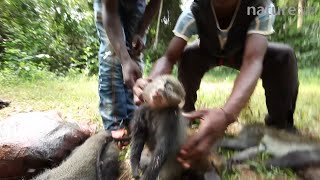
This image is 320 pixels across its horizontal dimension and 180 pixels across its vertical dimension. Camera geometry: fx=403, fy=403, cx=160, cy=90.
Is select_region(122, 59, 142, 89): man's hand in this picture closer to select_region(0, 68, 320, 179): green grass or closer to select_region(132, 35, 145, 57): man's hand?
select_region(132, 35, 145, 57): man's hand

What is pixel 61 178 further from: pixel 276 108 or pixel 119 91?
pixel 276 108

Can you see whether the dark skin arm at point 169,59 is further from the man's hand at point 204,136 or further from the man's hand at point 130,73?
the man's hand at point 204,136

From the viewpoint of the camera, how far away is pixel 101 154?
3197 millimetres

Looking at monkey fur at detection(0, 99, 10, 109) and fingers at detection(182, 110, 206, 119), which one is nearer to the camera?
fingers at detection(182, 110, 206, 119)

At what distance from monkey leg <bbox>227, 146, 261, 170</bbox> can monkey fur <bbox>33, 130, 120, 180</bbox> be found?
86 centimetres

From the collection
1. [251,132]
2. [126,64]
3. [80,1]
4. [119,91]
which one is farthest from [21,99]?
[80,1]

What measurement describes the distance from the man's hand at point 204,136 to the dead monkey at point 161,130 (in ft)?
0.28

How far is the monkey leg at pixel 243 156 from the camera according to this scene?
2.72 meters

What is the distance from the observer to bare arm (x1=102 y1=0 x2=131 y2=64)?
10.0ft

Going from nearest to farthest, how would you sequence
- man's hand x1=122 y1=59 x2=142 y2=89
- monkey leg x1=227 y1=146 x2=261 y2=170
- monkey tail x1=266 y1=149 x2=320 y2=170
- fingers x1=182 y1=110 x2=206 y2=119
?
fingers x1=182 y1=110 x2=206 y2=119 < monkey tail x1=266 y1=149 x2=320 y2=170 < monkey leg x1=227 y1=146 x2=261 y2=170 < man's hand x1=122 y1=59 x2=142 y2=89

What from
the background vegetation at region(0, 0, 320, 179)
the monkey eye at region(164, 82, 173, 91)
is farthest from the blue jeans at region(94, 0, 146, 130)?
the background vegetation at region(0, 0, 320, 179)

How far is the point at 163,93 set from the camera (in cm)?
211

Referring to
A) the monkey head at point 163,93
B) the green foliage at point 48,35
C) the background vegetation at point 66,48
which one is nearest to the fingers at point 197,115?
the monkey head at point 163,93

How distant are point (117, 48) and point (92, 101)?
2.18 metres
